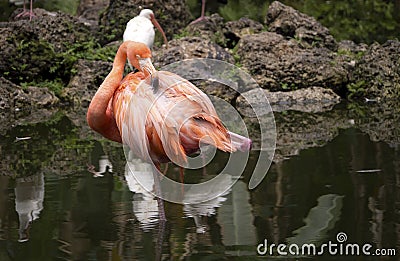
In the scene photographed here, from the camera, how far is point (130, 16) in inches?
518

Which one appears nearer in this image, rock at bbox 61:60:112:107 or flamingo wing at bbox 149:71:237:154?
flamingo wing at bbox 149:71:237:154

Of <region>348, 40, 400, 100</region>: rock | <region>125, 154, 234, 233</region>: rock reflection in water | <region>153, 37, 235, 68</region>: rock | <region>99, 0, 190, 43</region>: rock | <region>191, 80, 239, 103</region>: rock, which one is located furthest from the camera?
<region>99, 0, 190, 43</region>: rock

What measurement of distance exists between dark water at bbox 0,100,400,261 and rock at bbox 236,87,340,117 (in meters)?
2.55

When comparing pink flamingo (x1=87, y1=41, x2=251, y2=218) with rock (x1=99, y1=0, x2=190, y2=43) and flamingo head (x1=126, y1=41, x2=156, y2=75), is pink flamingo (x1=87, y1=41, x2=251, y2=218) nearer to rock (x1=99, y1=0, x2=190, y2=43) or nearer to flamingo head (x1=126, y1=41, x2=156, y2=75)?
flamingo head (x1=126, y1=41, x2=156, y2=75)

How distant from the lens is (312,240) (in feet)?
12.6

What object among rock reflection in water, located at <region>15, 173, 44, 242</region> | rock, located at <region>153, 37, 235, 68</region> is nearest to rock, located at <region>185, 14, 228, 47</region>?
rock, located at <region>153, 37, 235, 68</region>

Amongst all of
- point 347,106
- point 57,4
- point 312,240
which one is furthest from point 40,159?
point 57,4

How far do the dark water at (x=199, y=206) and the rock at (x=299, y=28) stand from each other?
18.1 feet

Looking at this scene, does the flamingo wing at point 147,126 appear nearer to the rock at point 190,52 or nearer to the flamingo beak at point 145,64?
the flamingo beak at point 145,64

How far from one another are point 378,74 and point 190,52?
2.69m

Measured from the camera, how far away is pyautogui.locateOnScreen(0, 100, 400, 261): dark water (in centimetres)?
382

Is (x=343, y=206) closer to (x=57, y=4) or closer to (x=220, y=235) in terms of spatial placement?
(x=220, y=235)

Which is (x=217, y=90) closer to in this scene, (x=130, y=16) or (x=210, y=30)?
(x=210, y=30)

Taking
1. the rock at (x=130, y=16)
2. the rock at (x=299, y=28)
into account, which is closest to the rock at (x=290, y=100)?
the rock at (x=299, y=28)
